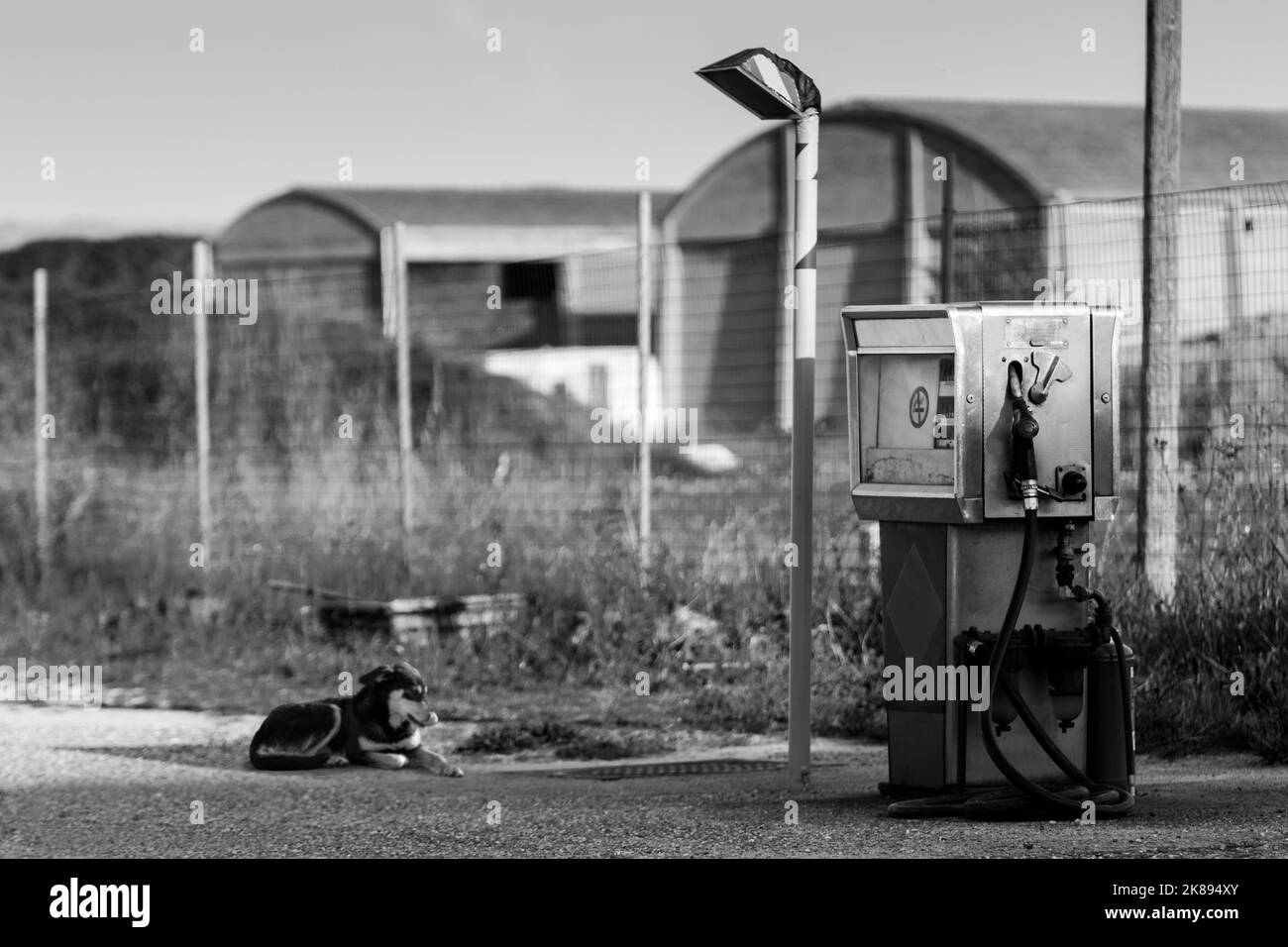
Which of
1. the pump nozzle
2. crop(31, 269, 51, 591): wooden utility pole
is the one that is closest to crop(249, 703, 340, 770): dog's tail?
the pump nozzle

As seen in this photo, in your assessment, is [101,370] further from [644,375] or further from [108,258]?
[108,258]

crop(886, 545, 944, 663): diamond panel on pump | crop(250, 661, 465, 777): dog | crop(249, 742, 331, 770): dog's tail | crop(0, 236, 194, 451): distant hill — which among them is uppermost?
crop(0, 236, 194, 451): distant hill

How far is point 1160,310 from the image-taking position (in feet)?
28.5

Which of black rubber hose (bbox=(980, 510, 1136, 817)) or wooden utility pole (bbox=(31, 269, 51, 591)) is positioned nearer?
black rubber hose (bbox=(980, 510, 1136, 817))

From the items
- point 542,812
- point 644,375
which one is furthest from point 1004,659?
point 644,375

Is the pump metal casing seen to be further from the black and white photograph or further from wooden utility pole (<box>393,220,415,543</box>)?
wooden utility pole (<box>393,220,415,543</box>)

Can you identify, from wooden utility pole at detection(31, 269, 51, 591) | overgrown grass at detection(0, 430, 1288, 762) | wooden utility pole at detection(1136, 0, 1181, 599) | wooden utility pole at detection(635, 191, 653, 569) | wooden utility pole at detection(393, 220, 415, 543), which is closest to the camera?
overgrown grass at detection(0, 430, 1288, 762)

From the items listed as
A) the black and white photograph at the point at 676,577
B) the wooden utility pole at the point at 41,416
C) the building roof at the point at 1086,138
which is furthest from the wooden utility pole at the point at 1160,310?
the building roof at the point at 1086,138

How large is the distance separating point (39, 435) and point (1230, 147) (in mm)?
21093

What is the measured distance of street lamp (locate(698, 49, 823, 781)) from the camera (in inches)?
255

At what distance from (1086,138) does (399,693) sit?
2199 cm

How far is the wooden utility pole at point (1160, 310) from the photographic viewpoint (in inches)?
337

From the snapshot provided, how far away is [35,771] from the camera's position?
25.1 ft

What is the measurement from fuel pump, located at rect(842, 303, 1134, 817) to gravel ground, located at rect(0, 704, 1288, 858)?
0.86ft
